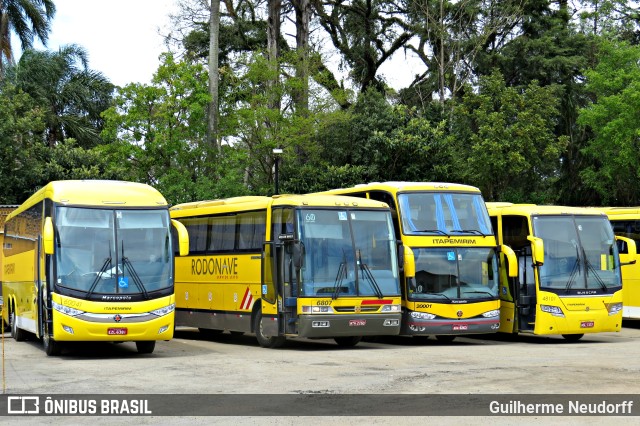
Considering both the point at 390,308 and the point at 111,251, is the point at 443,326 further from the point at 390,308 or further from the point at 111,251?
the point at 111,251

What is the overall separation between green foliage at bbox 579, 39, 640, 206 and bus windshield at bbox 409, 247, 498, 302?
83.7 ft

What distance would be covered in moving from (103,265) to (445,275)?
25.3 ft

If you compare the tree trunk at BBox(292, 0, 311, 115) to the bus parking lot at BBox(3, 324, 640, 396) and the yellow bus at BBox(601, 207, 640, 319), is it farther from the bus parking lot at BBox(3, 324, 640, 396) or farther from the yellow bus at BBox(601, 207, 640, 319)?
the bus parking lot at BBox(3, 324, 640, 396)

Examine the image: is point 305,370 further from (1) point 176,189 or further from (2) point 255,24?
(2) point 255,24

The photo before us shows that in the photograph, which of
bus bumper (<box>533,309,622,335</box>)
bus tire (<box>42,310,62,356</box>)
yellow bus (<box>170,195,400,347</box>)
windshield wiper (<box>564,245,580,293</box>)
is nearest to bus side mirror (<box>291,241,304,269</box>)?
yellow bus (<box>170,195,400,347</box>)

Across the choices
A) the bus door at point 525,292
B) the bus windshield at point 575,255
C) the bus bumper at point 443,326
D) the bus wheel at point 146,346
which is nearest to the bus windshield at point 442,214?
the bus door at point 525,292

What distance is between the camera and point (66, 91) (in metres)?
52.8

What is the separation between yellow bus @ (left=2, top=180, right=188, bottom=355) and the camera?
1958 cm

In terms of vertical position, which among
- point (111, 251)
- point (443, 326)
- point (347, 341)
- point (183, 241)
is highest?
point (183, 241)

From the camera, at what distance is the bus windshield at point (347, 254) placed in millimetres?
21734

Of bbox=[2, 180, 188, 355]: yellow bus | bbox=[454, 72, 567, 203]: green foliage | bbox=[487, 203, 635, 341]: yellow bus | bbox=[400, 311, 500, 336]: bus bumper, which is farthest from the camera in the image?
bbox=[454, 72, 567, 203]: green foliage

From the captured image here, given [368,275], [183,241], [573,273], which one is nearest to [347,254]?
[368,275]

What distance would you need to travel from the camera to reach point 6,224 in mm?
27828

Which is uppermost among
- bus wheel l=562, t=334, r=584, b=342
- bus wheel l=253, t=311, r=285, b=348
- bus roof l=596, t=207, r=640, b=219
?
bus roof l=596, t=207, r=640, b=219
